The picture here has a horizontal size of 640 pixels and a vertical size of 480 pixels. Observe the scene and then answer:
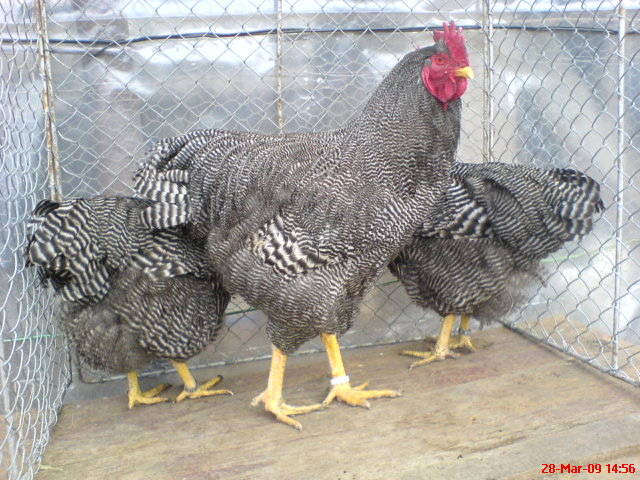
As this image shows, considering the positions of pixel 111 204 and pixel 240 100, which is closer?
pixel 111 204

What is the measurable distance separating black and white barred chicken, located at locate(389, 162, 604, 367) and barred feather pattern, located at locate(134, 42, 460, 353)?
392 mm

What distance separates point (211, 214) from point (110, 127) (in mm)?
1075

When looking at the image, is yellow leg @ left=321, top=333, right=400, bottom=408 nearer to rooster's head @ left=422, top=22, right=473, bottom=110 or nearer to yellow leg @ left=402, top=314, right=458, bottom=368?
yellow leg @ left=402, top=314, right=458, bottom=368

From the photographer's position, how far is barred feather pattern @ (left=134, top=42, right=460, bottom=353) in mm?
2510

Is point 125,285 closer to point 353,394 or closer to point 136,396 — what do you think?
point 136,396

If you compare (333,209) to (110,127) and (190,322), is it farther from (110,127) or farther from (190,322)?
(110,127)

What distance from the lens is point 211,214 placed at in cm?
265

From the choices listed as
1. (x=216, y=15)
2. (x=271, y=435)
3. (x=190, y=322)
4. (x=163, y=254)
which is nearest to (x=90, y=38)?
(x=216, y=15)

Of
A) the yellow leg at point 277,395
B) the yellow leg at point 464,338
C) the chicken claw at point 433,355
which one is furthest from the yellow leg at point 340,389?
the yellow leg at point 464,338

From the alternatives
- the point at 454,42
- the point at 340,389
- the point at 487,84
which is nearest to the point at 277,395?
the point at 340,389

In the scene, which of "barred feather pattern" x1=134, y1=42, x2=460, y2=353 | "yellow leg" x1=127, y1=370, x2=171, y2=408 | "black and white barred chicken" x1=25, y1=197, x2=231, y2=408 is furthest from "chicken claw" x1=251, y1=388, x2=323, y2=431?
"yellow leg" x1=127, y1=370, x2=171, y2=408

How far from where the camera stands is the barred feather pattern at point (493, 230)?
3006mm

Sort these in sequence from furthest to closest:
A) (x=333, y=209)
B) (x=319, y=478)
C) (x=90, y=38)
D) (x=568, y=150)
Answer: (x=568, y=150), (x=90, y=38), (x=333, y=209), (x=319, y=478)

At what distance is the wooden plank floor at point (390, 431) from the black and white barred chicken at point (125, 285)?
36 centimetres
